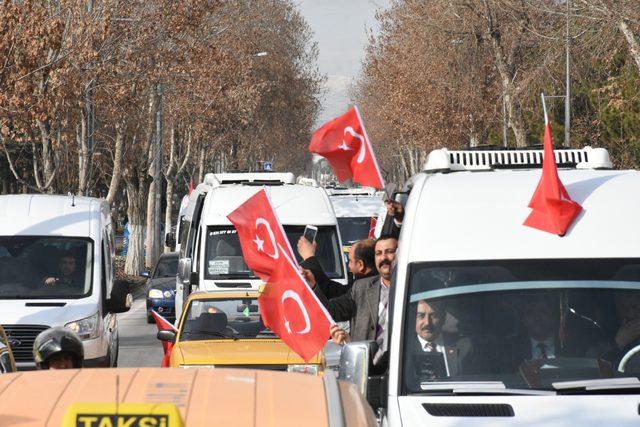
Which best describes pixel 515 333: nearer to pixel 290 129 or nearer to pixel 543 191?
pixel 543 191

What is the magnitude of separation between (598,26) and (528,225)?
19.2 metres

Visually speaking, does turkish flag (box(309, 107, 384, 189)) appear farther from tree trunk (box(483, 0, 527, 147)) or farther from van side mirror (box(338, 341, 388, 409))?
tree trunk (box(483, 0, 527, 147))

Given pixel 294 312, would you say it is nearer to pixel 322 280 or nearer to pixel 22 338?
pixel 322 280

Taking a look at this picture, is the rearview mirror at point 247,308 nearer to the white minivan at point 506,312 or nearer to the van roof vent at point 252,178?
the white minivan at point 506,312

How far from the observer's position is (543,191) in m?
6.38

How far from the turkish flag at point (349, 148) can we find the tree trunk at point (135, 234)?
99.5 ft

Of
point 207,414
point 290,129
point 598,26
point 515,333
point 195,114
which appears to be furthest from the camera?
point 290,129

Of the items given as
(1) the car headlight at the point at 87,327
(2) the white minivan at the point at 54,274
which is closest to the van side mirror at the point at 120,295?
(2) the white minivan at the point at 54,274

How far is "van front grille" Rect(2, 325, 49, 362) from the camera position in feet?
42.8

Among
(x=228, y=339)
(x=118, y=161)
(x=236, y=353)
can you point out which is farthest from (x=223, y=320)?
(x=118, y=161)

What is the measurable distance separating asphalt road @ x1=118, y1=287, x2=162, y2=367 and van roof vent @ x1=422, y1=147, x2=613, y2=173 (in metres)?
10.0

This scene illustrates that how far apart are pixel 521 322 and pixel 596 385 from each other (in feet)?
1.67

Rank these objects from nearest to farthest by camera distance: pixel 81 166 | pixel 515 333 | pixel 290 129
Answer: pixel 515 333 → pixel 81 166 → pixel 290 129

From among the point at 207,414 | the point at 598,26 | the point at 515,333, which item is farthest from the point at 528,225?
the point at 598,26
